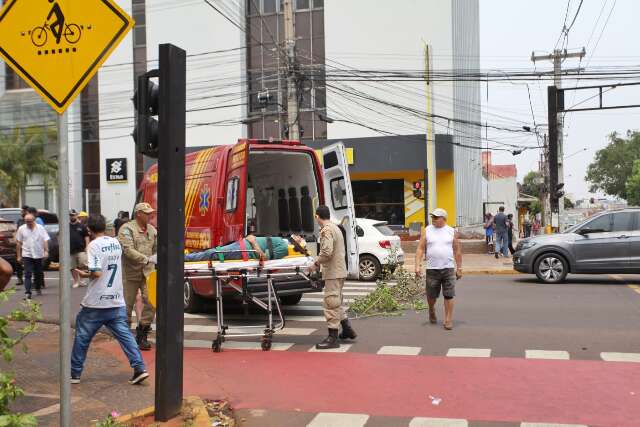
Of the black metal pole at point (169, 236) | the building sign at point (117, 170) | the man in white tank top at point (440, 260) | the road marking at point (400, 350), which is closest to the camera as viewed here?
the black metal pole at point (169, 236)

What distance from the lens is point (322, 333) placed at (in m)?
9.05

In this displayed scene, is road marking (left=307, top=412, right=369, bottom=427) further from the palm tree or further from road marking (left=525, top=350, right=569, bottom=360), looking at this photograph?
the palm tree

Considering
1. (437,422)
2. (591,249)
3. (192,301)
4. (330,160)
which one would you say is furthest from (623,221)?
(437,422)

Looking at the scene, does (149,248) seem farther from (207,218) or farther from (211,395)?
(211,395)

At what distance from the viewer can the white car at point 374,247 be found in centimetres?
1499

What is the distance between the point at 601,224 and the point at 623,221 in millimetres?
A: 451

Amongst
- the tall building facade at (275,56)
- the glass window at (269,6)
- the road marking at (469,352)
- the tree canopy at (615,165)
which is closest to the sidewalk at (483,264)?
the road marking at (469,352)

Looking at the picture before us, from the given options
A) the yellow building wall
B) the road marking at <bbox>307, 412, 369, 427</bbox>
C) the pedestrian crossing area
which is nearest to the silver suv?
the pedestrian crossing area

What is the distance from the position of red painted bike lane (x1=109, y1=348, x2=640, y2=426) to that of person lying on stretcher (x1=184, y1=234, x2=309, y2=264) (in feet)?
4.66

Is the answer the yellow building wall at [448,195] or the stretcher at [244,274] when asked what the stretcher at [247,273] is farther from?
the yellow building wall at [448,195]

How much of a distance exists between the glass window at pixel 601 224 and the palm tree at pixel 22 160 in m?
30.3

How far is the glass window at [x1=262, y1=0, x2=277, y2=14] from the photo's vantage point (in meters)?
34.0

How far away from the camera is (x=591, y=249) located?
14.1 meters

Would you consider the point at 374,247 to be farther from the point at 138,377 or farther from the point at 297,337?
the point at 138,377
